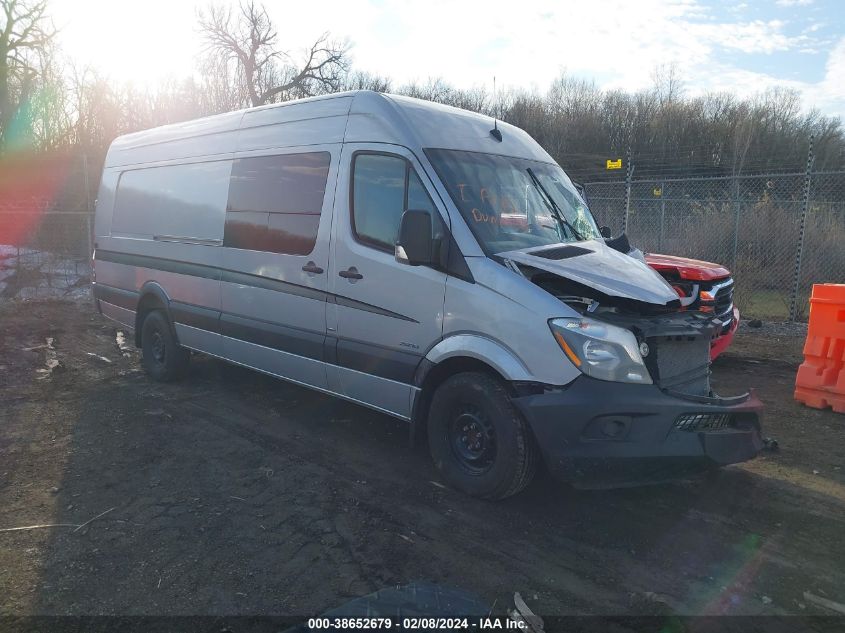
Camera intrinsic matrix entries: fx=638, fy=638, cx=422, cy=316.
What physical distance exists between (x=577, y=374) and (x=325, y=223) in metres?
2.38

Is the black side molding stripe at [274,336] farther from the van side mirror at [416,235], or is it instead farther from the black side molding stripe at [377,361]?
the van side mirror at [416,235]

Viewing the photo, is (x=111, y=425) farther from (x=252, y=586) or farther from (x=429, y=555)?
(x=429, y=555)

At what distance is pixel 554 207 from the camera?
16.3ft

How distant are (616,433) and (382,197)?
2.31 metres

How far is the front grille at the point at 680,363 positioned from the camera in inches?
151

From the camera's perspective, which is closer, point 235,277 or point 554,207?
point 554,207

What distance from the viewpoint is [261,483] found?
445 centimetres

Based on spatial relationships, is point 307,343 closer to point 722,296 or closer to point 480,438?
point 480,438

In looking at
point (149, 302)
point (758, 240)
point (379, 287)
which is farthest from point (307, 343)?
point (758, 240)

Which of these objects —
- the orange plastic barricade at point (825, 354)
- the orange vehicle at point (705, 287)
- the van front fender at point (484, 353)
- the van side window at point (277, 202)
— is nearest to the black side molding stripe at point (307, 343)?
the van front fender at point (484, 353)

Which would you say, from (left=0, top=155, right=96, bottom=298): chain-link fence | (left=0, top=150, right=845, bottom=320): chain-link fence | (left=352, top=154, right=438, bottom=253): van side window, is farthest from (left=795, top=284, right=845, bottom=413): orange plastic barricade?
(left=0, top=155, right=96, bottom=298): chain-link fence

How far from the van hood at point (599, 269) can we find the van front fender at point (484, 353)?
1.79 ft

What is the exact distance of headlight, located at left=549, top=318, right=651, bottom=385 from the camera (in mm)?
3648

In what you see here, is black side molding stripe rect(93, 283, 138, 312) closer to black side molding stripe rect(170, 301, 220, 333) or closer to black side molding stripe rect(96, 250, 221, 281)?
black side molding stripe rect(96, 250, 221, 281)
